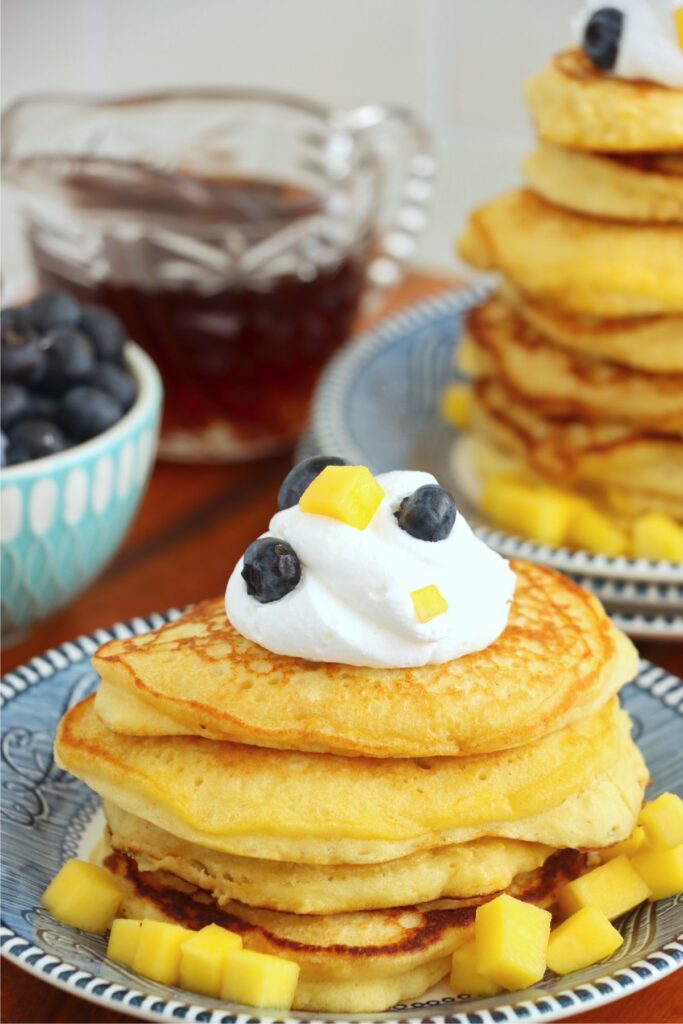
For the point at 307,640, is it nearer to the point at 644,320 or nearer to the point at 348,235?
the point at 644,320

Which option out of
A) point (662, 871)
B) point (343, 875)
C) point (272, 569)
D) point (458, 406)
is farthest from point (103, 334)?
point (662, 871)

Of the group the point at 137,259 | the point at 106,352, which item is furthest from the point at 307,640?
the point at 137,259

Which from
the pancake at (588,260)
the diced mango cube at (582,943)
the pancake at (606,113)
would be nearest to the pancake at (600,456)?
the pancake at (588,260)

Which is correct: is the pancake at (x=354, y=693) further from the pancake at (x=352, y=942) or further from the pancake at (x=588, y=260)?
the pancake at (x=588, y=260)

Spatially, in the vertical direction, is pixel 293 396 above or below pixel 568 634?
below

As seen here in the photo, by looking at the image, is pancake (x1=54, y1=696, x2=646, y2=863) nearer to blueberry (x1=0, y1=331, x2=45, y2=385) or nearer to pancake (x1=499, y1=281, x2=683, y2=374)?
blueberry (x1=0, y1=331, x2=45, y2=385)

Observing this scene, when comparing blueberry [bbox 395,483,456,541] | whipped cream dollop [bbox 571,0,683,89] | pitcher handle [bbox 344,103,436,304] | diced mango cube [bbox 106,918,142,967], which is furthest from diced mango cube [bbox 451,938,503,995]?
pitcher handle [bbox 344,103,436,304]
